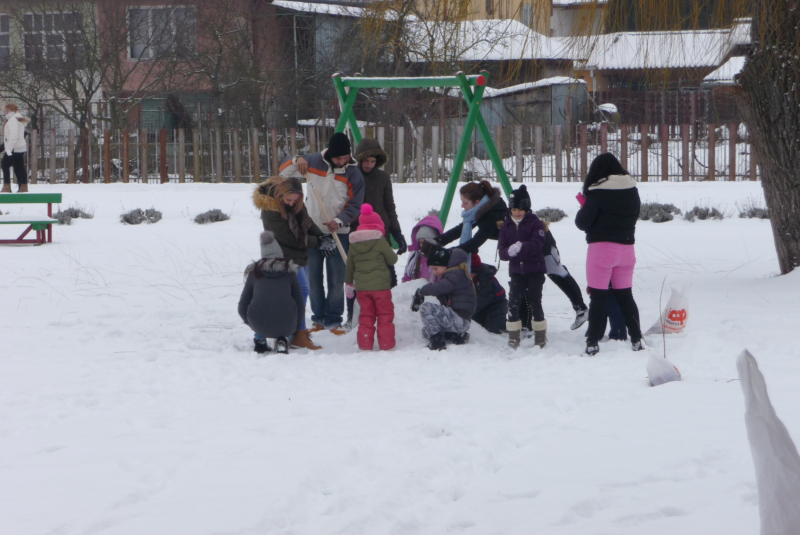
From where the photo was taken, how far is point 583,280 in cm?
877


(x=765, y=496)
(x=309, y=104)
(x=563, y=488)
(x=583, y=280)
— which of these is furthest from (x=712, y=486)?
(x=309, y=104)

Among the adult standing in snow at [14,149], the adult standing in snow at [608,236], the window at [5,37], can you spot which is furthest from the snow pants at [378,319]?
the window at [5,37]

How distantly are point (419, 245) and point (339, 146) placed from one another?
3.23 ft

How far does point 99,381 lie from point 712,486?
3525 mm

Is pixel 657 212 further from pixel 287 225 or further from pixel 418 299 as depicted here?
pixel 287 225

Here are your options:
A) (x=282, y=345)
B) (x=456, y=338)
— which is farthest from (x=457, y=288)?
(x=282, y=345)

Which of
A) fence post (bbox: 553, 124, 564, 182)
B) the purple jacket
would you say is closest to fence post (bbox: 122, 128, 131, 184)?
fence post (bbox: 553, 124, 564, 182)

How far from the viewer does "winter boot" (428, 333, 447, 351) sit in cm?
595

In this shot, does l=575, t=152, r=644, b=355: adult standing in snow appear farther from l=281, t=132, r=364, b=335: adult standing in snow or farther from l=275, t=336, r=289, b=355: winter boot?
l=275, t=336, r=289, b=355: winter boot

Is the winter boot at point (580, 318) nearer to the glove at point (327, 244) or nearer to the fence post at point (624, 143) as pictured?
the glove at point (327, 244)

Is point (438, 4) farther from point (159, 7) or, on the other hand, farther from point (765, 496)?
point (159, 7)

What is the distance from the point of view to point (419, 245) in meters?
6.47

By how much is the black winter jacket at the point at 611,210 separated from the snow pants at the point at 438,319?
3.76ft

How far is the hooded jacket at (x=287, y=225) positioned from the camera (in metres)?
6.11
